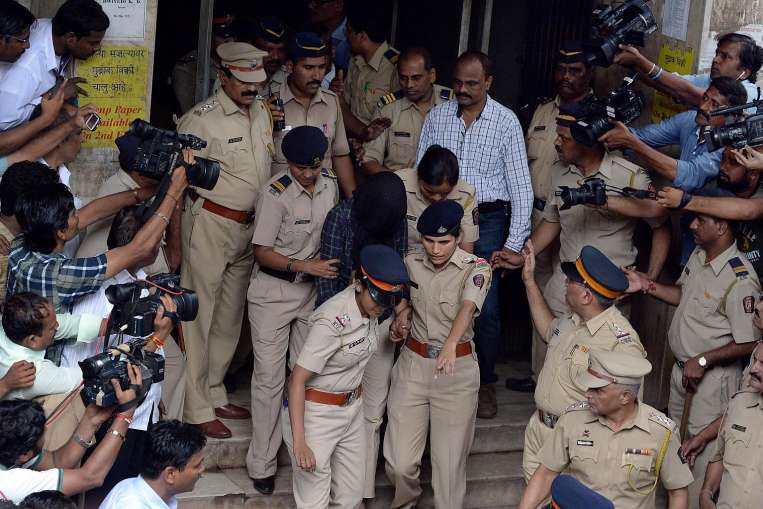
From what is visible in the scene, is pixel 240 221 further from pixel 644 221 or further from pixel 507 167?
Result: pixel 644 221

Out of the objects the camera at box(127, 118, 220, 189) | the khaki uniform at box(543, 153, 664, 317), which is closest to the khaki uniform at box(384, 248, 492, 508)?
the khaki uniform at box(543, 153, 664, 317)

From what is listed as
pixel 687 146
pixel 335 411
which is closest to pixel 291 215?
pixel 335 411

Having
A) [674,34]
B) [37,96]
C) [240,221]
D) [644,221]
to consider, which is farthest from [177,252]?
[674,34]

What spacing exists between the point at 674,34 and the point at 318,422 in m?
3.29

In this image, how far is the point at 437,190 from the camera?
6250 mm

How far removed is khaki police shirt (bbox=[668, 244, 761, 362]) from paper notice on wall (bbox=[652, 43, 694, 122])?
1.08m

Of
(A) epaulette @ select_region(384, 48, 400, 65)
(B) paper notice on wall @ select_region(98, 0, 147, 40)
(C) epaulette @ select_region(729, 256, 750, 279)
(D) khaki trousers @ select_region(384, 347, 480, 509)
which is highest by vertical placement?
(B) paper notice on wall @ select_region(98, 0, 147, 40)

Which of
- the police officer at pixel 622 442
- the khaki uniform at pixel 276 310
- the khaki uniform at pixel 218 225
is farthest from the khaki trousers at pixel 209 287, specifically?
the police officer at pixel 622 442

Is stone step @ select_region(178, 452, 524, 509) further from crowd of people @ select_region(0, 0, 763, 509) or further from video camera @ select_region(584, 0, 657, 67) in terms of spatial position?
video camera @ select_region(584, 0, 657, 67)

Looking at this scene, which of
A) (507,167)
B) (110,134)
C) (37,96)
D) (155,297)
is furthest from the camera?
(507,167)

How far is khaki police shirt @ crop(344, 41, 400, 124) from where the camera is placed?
7.89 metres

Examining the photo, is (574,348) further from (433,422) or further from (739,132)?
(739,132)

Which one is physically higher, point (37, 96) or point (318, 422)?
point (37, 96)

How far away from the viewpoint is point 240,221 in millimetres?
6477
